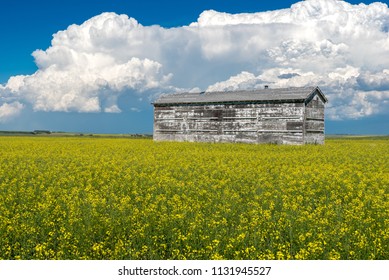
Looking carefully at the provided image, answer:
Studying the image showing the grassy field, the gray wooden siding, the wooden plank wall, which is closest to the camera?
the grassy field

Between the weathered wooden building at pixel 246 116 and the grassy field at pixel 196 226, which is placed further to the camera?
the weathered wooden building at pixel 246 116

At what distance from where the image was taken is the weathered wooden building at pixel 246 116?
4081 centimetres

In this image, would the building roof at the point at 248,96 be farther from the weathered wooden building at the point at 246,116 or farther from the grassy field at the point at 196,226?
the grassy field at the point at 196,226

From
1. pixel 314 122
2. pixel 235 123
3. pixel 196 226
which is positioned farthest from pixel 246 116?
pixel 196 226

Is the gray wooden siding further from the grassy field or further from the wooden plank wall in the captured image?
the grassy field

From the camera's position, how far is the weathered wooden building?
134ft

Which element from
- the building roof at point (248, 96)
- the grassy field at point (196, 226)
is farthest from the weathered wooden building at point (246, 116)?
the grassy field at point (196, 226)

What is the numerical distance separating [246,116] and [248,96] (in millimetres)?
2328

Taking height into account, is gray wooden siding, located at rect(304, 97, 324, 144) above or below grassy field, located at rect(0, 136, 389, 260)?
above

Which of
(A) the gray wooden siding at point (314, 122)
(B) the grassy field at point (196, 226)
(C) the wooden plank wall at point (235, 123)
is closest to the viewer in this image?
(B) the grassy field at point (196, 226)

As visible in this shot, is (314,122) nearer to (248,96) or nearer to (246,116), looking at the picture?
(246,116)

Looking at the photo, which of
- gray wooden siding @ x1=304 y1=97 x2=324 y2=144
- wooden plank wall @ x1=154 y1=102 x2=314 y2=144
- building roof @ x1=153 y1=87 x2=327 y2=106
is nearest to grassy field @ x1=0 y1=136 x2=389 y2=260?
wooden plank wall @ x1=154 y1=102 x2=314 y2=144

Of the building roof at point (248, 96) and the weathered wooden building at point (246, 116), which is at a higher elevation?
the building roof at point (248, 96)

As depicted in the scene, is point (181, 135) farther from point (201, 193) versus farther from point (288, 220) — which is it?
point (288, 220)
